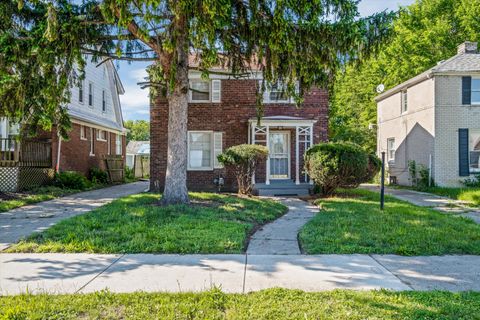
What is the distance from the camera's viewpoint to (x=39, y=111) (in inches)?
408

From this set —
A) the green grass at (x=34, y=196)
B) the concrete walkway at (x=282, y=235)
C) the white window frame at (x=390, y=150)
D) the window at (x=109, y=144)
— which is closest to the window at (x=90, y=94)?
the window at (x=109, y=144)

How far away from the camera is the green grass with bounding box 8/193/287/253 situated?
5758mm

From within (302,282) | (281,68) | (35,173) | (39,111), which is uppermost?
(281,68)

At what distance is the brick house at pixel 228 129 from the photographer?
1524 centimetres

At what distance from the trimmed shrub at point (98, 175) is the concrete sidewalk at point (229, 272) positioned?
14.5 m

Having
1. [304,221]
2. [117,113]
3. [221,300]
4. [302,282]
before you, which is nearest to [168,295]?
[221,300]

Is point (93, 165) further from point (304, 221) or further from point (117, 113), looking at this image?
point (304, 221)

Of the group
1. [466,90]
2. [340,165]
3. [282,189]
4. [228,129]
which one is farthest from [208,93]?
[466,90]

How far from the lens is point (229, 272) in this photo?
15.4 feet

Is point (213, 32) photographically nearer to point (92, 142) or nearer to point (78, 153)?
point (78, 153)

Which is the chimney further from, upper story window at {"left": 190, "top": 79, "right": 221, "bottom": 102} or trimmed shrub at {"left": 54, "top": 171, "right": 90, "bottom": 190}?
trimmed shrub at {"left": 54, "top": 171, "right": 90, "bottom": 190}

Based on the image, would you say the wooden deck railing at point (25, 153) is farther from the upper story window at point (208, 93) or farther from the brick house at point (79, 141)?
the upper story window at point (208, 93)

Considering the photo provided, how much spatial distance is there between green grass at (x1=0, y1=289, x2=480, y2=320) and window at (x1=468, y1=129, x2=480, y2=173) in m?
15.0

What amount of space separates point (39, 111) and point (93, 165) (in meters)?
10.2
